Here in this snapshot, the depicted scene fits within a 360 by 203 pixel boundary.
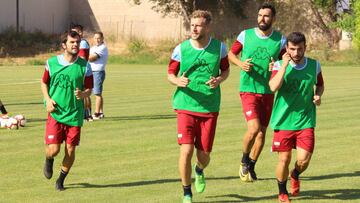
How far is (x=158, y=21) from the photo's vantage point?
213 ft

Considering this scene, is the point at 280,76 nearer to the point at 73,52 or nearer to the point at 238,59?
the point at 238,59

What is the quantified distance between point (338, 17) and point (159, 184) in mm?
50177

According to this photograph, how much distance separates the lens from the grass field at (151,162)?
10336 millimetres

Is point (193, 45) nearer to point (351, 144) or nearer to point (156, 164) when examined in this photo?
point (156, 164)

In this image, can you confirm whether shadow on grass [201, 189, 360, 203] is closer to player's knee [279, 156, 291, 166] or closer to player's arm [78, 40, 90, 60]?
player's knee [279, 156, 291, 166]

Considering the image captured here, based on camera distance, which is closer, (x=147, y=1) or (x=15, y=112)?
(x=15, y=112)

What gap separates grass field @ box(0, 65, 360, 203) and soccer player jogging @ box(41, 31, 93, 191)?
1.93 ft

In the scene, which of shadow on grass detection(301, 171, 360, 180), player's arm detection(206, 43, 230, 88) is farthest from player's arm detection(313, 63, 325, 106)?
shadow on grass detection(301, 171, 360, 180)

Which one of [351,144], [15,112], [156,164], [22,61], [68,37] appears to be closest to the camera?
[68,37]

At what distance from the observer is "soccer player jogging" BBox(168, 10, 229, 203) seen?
9562mm

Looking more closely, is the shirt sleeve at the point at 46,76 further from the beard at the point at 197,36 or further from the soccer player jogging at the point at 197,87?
the beard at the point at 197,36

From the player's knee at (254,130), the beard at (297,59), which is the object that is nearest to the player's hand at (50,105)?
the player's knee at (254,130)

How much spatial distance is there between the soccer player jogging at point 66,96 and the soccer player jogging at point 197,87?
145 cm

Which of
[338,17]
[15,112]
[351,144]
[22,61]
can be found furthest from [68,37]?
[338,17]
